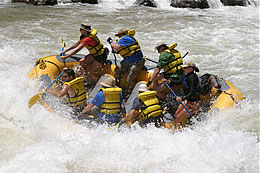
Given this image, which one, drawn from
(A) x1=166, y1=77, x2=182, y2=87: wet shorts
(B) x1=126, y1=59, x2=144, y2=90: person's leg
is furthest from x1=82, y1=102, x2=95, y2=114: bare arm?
(A) x1=166, y1=77, x2=182, y2=87: wet shorts

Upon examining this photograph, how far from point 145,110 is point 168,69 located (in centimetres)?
93

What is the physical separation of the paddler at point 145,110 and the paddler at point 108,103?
16cm

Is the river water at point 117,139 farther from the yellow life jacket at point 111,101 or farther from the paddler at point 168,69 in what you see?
the paddler at point 168,69

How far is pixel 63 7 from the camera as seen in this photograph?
46.0 feet

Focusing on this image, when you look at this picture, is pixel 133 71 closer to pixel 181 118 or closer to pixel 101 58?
pixel 101 58

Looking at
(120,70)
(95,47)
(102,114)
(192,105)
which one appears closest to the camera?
(102,114)

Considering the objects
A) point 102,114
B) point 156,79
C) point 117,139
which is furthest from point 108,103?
point 156,79

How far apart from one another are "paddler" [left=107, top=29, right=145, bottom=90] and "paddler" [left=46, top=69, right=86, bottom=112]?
3.01 feet

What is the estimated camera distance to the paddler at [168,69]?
14.1 ft

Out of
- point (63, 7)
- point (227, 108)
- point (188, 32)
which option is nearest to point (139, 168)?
point (227, 108)

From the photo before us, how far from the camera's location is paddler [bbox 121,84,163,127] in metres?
3.76

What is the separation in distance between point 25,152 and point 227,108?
2796mm

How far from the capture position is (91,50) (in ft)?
16.2

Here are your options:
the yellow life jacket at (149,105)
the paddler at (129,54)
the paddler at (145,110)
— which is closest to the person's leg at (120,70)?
the paddler at (129,54)
